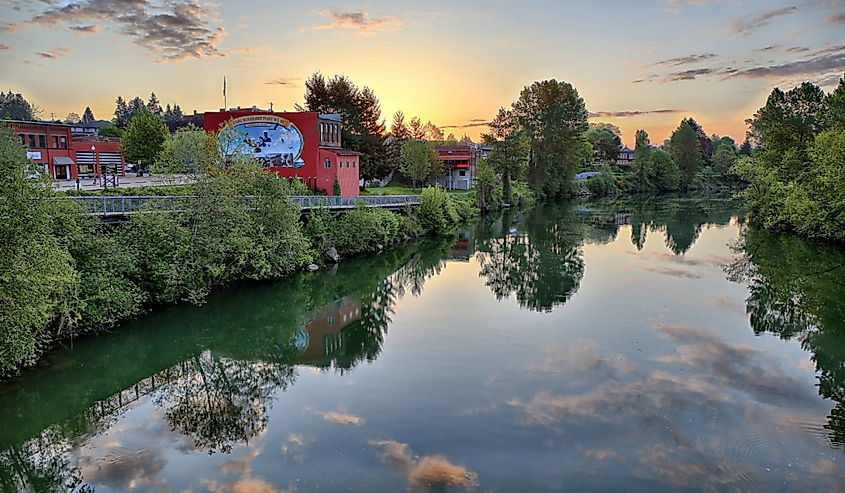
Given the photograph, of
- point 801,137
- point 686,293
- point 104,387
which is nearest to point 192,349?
point 104,387

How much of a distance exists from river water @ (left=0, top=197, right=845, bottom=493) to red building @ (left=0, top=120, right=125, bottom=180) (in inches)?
799

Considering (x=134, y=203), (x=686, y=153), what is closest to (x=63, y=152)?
(x=134, y=203)

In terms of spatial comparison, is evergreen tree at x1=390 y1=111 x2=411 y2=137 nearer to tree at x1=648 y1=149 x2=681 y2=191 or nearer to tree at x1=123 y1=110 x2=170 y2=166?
tree at x1=123 y1=110 x2=170 y2=166

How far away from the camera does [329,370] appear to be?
17.4 meters

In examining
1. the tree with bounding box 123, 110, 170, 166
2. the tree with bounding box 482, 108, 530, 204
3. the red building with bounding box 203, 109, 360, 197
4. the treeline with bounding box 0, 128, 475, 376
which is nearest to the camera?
the treeline with bounding box 0, 128, 475, 376

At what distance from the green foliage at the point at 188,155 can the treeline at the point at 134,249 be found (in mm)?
876

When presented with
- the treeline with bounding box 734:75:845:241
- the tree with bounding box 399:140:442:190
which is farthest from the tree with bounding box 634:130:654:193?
the tree with bounding box 399:140:442:190

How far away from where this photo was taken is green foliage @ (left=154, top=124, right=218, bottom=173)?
26.9 meters

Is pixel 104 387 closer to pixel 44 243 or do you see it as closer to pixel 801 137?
pixel 44 243

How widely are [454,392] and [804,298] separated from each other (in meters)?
17.5

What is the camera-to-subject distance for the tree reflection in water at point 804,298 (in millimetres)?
16172

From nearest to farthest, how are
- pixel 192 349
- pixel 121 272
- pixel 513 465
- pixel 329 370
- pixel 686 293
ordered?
pixel 513 465 < pixel 329 370 < pixel 192 349 < pixel 121 272 < pixel 686 293

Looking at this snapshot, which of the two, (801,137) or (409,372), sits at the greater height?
(801,137)

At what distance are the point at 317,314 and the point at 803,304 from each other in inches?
759
